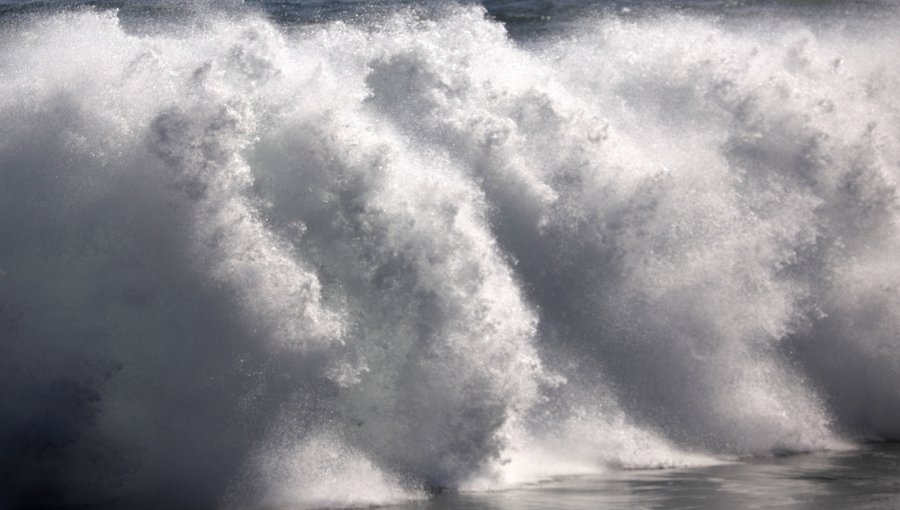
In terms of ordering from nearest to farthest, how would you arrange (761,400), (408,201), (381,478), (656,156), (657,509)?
1. (657,509)
2. (381,478)
3. (408,201)
4. (761,400)
5. (656,156)

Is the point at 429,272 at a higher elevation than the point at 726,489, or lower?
higher

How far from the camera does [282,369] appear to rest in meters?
10.8

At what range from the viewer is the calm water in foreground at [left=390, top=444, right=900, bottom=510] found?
33.9ft

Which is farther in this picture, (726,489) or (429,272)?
(429,272)

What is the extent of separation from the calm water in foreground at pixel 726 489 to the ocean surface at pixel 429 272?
43 millimetres

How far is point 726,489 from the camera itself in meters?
10.9

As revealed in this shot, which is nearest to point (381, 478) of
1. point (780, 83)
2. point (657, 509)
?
point (657, 509)

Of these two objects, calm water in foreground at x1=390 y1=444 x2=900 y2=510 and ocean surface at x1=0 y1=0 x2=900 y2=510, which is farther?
ocean surface at x1=0 y1=0 x2=900 y2=510

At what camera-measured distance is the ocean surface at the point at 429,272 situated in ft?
35.7

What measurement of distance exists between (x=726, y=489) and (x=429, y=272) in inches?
117

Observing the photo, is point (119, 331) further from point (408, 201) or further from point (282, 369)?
point (408, 201)

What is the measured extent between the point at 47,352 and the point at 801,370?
7.02 metres

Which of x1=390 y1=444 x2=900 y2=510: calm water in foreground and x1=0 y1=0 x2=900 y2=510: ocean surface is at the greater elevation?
x1=0 y1=0 x2=900 y2=510: ocean surface

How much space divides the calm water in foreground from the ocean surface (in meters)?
0.04
